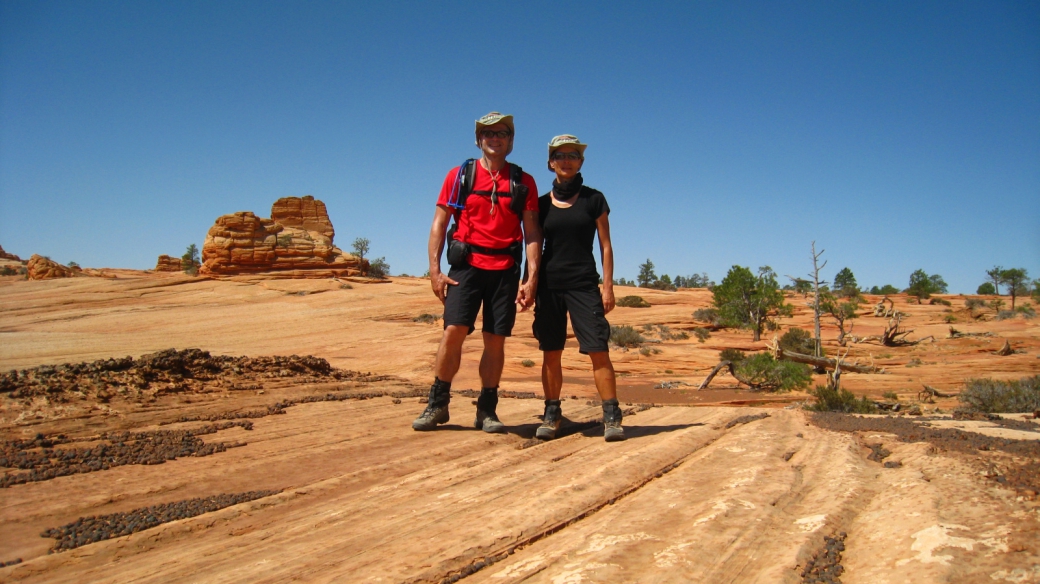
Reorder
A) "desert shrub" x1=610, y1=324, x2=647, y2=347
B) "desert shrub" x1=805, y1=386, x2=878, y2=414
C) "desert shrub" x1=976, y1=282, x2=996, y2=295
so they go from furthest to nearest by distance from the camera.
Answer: "desert shrub" x1=976, y1=282, x2=996, y2=295 < "desert shrub" x1=610, y1=324, x2=647, y2=347 < "desert shrub" x1=805, y1=386, x2=878, y2=414

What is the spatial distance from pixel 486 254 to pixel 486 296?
292mm

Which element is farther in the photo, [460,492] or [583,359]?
[583,359]

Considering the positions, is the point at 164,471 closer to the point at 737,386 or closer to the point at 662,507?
the point at 662,507

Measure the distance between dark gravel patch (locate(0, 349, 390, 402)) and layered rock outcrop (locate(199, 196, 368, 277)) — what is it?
37.2 m

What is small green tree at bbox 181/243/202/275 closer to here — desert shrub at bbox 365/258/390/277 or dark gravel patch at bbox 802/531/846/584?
desert shrub at bbox 365/258/390/277

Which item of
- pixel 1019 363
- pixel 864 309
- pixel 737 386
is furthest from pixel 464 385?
pixel 864 309

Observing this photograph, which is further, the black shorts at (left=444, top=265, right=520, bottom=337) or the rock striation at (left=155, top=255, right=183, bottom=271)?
the rock striation at (left=155, top=255, right=183, bottom=271)

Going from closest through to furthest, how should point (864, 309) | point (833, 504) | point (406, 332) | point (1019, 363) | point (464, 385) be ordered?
point (833, 504)
point (464, 385)
point (1019, 363)
point (406, 332)
point (864, 309)

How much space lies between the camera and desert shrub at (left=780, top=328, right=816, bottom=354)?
66.5 ft

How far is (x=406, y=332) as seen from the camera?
20.3 m

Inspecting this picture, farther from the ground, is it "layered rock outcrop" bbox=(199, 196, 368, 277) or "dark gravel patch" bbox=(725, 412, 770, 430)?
"layered rock outcrop" bbox=(199, 196, 368, 277)

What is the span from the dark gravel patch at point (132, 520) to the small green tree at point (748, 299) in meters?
27.1

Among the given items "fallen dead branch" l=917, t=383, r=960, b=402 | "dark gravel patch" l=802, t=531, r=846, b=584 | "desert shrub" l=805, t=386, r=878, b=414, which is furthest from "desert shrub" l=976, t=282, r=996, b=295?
"dark gravel patch" l=802, t=531, r=846, b=584

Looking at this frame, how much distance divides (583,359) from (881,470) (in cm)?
1463
